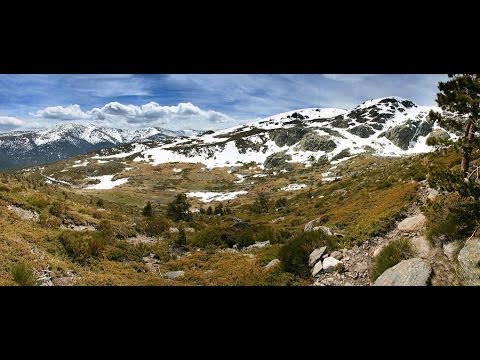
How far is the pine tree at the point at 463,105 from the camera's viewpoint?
11.3m

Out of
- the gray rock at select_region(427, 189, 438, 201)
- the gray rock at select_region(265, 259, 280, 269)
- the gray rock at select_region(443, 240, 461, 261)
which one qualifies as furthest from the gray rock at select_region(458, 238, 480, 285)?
the gray rock at select_region(265, 259, 280, 269)

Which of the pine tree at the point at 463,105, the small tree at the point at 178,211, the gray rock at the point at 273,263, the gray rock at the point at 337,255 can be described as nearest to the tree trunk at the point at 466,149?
Answer: the pine tree at the point at 463,105

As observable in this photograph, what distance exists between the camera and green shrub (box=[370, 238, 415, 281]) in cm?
1170

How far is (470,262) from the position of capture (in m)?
9.44

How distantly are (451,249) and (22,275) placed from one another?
12.0 m

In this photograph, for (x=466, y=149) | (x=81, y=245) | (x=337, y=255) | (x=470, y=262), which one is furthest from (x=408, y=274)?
(x=81, y=245)

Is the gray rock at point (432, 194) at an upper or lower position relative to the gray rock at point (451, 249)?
lower

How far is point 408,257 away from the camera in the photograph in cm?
1144

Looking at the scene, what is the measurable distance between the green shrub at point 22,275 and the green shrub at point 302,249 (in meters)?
9.13

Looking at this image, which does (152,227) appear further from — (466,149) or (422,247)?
(466,149)

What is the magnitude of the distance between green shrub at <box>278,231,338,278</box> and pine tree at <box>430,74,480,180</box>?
6302 millimetres

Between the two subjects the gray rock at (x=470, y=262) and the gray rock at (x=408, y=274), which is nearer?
the gray rock at (x=470, y=262)

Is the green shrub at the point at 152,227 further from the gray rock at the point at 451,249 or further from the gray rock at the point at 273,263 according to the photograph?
the gray rock at the point at 451,249
